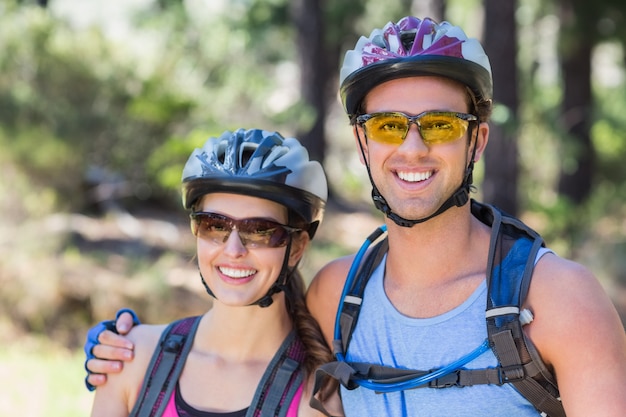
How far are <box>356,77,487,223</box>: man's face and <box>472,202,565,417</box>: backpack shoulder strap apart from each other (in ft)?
1.28

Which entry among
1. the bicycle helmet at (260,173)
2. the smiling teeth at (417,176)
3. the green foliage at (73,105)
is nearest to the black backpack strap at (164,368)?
the bicycle helmet at (260,173)

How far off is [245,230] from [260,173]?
270 millimetres

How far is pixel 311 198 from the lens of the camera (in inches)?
140

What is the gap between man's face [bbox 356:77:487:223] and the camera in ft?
10.1

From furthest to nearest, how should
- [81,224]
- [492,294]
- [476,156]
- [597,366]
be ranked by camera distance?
[81,224] → [476,156] → [492,294] → [597,366]

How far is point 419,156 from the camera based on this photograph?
10.1 ft

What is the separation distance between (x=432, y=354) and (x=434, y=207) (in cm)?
61

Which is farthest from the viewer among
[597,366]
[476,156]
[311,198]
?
[311,198]

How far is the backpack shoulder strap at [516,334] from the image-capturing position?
8.86 ft

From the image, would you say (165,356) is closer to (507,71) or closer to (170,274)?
(170,274)

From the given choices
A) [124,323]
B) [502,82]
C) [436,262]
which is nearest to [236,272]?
[124,323]

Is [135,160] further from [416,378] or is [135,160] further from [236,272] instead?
[416,378]

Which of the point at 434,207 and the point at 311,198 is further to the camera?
the point at 311,198

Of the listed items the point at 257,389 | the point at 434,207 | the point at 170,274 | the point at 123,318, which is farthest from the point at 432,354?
the point at 170,274
